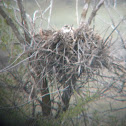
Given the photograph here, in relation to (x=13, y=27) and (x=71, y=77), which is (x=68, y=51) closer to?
(x=71, y=77)

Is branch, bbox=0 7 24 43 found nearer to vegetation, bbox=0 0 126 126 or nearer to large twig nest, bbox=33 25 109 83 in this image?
vegetation, bbox=0 0 126 126

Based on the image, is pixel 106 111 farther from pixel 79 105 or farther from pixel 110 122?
pixel 79 105

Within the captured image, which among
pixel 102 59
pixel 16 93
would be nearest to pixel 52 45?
pixel 102 59

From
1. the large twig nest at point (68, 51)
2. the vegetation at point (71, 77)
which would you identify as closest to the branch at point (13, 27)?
Result: the vegetation at point (71, 77)

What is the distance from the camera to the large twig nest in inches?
34.2

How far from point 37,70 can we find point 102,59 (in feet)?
1.35

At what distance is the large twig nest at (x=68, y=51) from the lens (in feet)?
2.85

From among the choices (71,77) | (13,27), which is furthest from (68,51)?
(13,27)

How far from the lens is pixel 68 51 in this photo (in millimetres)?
900

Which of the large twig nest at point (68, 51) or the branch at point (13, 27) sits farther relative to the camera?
the branch at point (13, 27)

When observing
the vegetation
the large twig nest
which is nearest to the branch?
the vegetation

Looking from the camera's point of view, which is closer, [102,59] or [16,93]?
[102,59]

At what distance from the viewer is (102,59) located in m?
0.88

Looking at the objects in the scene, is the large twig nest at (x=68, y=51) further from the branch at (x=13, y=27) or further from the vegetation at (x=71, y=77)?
the branch at (x=13, y=27)
